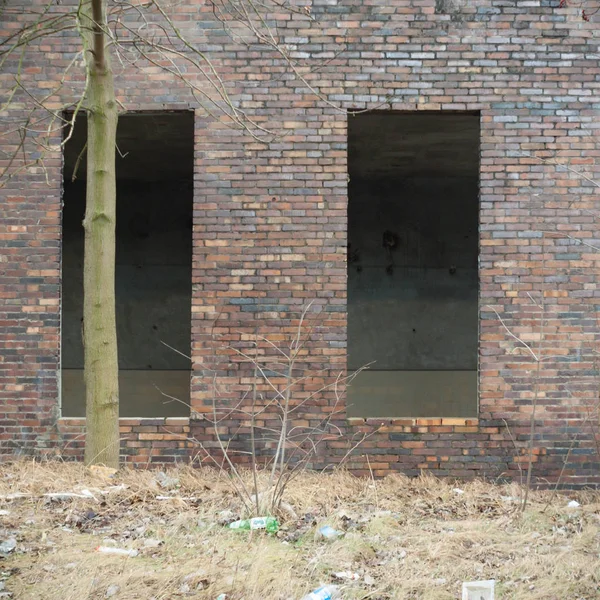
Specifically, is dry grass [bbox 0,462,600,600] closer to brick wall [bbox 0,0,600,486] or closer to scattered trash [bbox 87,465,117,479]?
scattered trash [bbox 87,465,117,479]

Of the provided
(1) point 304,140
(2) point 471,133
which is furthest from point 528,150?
(2) point 471,133

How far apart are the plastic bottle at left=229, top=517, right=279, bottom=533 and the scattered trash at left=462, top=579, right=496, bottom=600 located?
1.31 meters

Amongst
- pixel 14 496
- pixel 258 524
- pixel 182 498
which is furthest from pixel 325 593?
pixel 14 496

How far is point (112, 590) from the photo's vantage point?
3873 millimetres

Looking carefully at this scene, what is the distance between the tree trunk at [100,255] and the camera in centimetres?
586

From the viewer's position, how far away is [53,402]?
699cm

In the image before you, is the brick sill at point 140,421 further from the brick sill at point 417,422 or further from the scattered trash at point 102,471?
the brick sill at point 417,422

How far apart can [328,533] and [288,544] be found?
29 centimetres

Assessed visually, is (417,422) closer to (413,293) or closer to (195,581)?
(195,581)

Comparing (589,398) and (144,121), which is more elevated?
(144,121)

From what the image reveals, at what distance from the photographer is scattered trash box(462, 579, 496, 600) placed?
12.9 feet

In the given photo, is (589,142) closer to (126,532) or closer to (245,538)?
(245,538)

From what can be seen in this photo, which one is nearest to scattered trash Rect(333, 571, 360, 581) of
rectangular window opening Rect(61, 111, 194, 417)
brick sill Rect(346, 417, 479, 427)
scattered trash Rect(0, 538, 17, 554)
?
scattered trash Rect(0, 538, 17, 554)

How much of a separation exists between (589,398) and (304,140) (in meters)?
3.47
